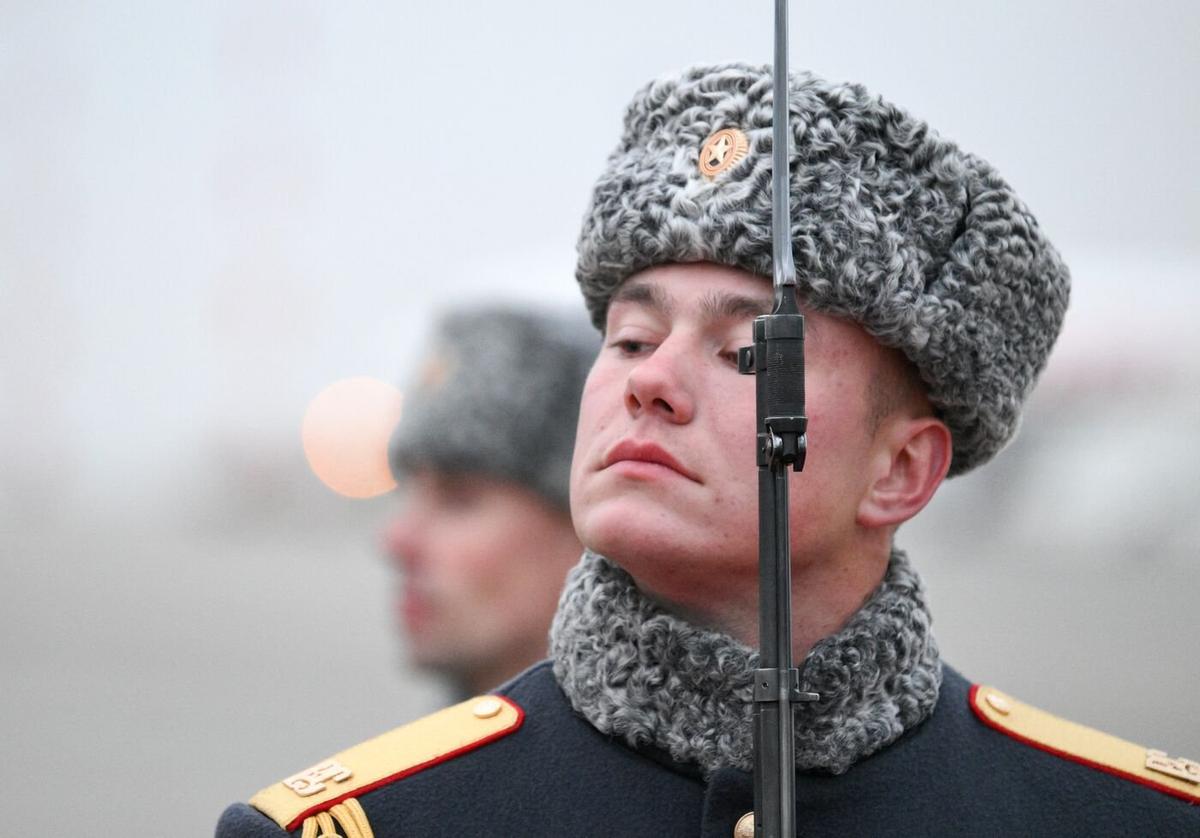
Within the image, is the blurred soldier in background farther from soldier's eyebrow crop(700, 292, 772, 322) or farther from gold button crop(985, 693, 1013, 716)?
soldier's eyebrow crop(700, 292, 772, 322)

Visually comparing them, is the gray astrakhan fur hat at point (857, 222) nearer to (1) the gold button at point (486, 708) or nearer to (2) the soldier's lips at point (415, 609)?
(1) the gold button at point (486, 708)

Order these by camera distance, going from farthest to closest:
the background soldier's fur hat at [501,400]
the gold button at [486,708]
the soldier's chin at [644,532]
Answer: the background soldier's fur hat at [501,400], the gold button at [486,708], the soldier's chin at [644,532]

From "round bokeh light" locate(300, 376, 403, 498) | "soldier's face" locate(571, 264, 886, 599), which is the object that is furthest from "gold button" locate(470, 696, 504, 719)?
"round bokeh light" locate(300, 376, 403, 498)

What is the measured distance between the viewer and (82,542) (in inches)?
154

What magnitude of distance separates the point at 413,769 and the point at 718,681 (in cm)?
39

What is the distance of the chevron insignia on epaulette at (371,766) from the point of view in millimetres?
1795

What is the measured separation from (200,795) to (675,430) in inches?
98.6

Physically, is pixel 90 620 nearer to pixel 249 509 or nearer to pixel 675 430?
pixel 249 509

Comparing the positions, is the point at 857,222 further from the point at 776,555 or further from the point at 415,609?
the point at 415,609

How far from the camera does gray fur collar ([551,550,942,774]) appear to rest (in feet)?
5.87

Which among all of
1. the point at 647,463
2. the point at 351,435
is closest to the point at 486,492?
the point at 351,435

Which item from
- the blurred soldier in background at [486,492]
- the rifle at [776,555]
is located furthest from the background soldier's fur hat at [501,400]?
the rifle at [776,555]

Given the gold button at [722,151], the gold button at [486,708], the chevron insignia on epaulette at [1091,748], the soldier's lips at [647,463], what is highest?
the gold button at [722,151]

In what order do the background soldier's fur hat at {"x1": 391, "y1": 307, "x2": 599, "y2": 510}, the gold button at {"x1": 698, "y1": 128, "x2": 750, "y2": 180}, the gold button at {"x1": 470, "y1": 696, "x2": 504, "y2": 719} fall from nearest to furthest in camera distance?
the gold button at {"x1": 698, "y1": 128, "x2": 750, "y2": 180} → the gold button at {"x1": 470, "y1": 696, "x2": 504, "y2": 719} → the background soldier's fur hat at {"x1": 391, "y1": 307, "x2": 599, "y2": 510}
